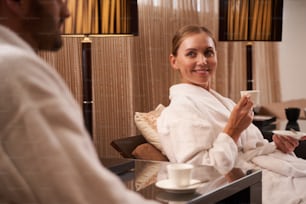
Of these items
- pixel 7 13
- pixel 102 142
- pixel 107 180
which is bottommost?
pixel 102 142

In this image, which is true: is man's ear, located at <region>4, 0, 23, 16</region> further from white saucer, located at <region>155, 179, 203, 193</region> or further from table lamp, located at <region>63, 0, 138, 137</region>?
table lamp, located at <region>63, 0, 138, 137</region>

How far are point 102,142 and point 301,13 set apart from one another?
1348mm

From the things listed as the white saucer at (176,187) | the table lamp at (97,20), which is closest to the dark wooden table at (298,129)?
the table lamp at (97,20)

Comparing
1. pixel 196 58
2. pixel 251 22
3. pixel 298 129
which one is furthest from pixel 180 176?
pixel 251 22

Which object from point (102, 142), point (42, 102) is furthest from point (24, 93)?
point (102, 142)

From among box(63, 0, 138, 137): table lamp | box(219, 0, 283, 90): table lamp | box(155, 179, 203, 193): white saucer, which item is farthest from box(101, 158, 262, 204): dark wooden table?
box(219, 0, 283, 90): table lamp

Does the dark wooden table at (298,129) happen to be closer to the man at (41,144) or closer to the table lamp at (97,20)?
the table lamp at (97,20)

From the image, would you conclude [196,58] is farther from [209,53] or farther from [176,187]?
[176,187]

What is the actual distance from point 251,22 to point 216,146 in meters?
0.76

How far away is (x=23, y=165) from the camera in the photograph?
333mm

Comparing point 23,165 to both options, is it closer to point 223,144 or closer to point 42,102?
point 42,102

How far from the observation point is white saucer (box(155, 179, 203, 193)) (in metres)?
0.60

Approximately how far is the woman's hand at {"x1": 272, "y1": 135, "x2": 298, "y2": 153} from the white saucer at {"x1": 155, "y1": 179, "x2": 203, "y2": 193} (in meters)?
0.47

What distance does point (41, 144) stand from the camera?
12.8 inches
